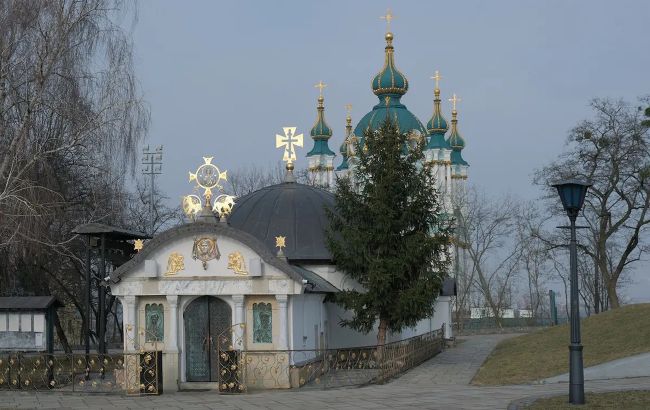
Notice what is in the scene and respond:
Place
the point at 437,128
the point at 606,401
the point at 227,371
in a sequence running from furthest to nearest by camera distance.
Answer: the point at 437,128 < the point at 227,371 < the point at 606,401

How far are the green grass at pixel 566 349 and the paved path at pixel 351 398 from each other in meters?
1.41

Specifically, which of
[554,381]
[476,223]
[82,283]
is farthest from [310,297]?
[476,223]

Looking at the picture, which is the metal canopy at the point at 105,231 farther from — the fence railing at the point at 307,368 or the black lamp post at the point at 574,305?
the black lamp post at the point at 574,305

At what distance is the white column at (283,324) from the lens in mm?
23562

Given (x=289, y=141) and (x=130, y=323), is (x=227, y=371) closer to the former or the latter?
(x=130, y=323)

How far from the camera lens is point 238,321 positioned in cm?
2378

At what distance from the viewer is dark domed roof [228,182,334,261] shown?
29.6m

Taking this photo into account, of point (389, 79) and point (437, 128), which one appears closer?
point (389, 79)

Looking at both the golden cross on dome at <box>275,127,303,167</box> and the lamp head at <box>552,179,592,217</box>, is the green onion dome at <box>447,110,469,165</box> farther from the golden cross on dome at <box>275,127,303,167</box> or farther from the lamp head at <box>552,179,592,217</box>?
the lamp head at <box>552,179,592,217</box>

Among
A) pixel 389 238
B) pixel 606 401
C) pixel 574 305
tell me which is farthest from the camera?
pixel 389 238

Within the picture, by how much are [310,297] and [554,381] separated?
733 centimetres

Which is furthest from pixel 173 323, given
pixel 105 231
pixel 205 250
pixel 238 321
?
pixel 105 231

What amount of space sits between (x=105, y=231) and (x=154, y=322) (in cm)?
296

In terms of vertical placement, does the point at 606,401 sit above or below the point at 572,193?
below
